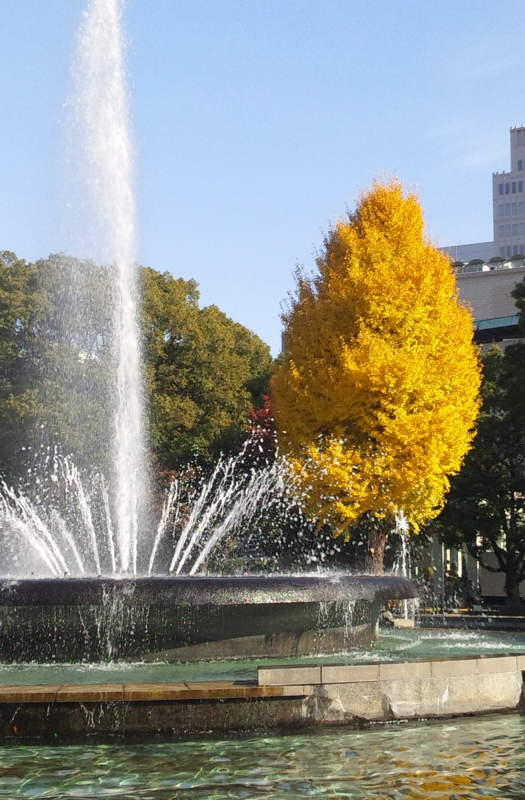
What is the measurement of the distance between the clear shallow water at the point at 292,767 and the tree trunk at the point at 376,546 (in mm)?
15246

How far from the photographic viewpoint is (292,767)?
5965 millimetres

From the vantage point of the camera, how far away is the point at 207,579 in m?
8.99

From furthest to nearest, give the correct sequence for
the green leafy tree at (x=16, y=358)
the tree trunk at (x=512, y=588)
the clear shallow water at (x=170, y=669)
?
the tree trunk at (x=512, y=588), the green leafy tree at (x=16, y=358), the clear shallow water at (x=170, y=669)

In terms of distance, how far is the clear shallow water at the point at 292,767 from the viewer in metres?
5.37

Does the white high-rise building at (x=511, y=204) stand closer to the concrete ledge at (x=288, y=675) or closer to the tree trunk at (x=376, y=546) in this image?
the tree trunk at (x=376, y=546)

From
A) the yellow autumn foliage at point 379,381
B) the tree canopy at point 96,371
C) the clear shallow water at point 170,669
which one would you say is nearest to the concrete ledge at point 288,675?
the clear shallow water at point 170,669

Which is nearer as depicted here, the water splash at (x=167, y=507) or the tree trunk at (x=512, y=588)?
the water splash at (x=167, y=507)

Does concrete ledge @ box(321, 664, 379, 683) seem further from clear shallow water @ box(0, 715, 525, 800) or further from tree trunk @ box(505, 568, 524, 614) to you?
tree trunk @ box(505, 568, 524, 614)

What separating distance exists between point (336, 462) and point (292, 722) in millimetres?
13783

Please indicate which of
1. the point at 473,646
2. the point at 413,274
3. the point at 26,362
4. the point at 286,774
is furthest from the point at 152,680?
the point at 26,362

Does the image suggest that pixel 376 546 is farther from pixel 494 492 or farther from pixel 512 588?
pixel 512 588

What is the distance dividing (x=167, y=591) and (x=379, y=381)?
42.1 feet

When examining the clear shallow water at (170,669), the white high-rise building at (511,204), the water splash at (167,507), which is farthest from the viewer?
the white high-rise building at (511,204)

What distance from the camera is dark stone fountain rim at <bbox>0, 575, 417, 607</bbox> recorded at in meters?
8.62
